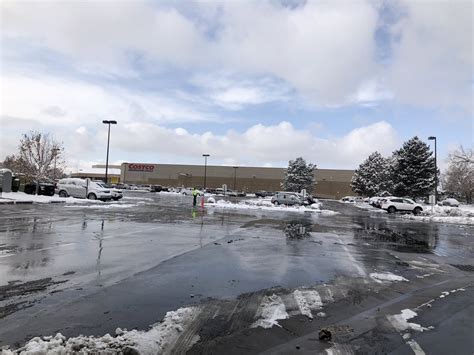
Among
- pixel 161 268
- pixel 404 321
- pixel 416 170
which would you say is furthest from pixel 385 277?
pixel 416 170

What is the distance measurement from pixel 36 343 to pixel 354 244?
1176 centimetres

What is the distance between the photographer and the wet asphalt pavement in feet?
18.1

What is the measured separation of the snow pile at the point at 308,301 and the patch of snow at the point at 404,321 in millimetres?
1091

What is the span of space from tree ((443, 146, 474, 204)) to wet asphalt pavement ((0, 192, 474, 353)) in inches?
1663

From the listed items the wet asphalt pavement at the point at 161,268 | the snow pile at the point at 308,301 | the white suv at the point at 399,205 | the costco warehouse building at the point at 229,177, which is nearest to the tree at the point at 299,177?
the costco warehouse building at the point at 229,177

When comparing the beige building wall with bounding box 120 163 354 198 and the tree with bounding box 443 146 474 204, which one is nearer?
the tree with bounding box 443 146 474 204

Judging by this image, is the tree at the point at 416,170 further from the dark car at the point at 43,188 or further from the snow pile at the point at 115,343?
the snow pile at the point at 115,343

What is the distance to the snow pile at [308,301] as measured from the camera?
20.5 ft

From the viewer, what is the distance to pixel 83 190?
3828 cm

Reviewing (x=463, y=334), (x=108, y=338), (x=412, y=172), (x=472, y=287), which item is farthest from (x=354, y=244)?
(x=412, y=172)

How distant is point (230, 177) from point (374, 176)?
189ft

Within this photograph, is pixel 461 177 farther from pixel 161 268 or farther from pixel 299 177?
pixel 161 268

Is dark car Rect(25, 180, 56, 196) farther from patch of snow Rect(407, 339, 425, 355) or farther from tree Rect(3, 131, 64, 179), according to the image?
patch of snow Rect(407, 339, 425, 355)

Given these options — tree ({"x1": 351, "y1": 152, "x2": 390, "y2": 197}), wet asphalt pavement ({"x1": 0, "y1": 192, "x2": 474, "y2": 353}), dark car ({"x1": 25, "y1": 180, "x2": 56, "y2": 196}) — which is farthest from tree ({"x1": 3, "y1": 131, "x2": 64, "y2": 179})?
tree ({"x1": 351, "y1": 152, "x2": 390, "y2": 197})
